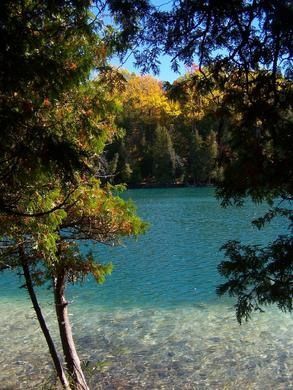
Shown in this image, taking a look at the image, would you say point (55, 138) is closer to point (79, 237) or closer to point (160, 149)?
point (79, 237)

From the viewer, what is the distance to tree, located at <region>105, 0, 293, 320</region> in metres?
3.62

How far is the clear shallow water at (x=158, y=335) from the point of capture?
8.83 metres

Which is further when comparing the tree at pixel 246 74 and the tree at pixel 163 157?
the tree at pixel 163 157

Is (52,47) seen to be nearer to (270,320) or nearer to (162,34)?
(162,34)

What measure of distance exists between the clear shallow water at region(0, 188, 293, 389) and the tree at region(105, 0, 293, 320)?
17.3ft

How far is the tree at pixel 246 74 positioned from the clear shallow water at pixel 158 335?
17.3 ft

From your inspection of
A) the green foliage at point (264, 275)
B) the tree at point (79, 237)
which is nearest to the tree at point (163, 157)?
the tree at point (79, 237)

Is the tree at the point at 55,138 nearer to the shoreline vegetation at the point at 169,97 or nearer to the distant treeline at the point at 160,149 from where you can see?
the shoreline vegetation at the point at 169,97

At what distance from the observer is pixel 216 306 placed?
44.4 ft

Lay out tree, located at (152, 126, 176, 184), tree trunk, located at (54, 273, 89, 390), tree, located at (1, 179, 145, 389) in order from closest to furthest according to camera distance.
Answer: tree, located at (1, 179, 145, 389)
tree trunk, located at (54, 273, 89, 390)
tree, located at (152, 126, 176, 184)

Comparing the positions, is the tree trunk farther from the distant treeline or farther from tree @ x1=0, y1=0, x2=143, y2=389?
the distant treeline

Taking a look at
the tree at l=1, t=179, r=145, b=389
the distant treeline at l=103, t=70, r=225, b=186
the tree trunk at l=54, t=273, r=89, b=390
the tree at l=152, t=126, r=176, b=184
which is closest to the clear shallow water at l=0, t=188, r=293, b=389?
the tree trunk at l=54, t=273, r=89, b=390

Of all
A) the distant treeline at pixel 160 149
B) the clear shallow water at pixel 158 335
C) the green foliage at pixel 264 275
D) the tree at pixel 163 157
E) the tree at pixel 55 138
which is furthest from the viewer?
the tree at pixel 163 157

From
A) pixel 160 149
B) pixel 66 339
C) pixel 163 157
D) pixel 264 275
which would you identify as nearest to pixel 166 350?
pixel 66 339
